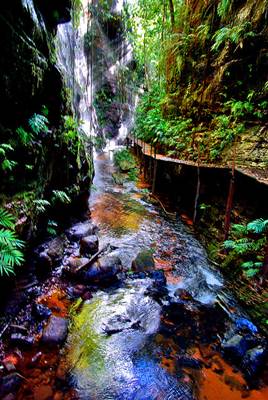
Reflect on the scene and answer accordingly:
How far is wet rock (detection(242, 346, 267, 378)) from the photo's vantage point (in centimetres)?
371

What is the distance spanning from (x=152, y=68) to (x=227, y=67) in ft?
70.9

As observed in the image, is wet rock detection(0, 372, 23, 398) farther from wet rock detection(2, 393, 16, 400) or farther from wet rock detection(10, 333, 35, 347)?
wet rock detection(10, 333, 35, 347)

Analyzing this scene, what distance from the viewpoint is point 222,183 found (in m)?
7.06

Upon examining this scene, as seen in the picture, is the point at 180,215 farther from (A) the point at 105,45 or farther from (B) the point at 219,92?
(A) the point at 105,45

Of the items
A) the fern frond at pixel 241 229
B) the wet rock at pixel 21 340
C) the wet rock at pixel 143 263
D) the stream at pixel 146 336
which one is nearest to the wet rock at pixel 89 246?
the stream at pixel 146 336

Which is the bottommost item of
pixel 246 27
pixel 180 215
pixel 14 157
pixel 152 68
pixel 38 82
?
pixel 180 215

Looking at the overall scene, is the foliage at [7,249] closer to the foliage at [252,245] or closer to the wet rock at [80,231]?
the wet rock at [80,231]

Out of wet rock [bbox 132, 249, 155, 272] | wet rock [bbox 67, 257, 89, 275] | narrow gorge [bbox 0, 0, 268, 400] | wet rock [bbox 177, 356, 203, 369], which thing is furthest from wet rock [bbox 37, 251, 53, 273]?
wet rock [bbox 177, 356, 203, 369]

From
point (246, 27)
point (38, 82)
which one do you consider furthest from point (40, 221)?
point (246, 27)

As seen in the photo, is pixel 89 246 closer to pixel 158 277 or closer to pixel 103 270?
pixel 103 270

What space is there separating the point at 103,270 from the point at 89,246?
1094 mm

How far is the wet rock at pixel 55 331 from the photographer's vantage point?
402 cm

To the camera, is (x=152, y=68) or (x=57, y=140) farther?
(x=152, y=68)

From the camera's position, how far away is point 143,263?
629cm
